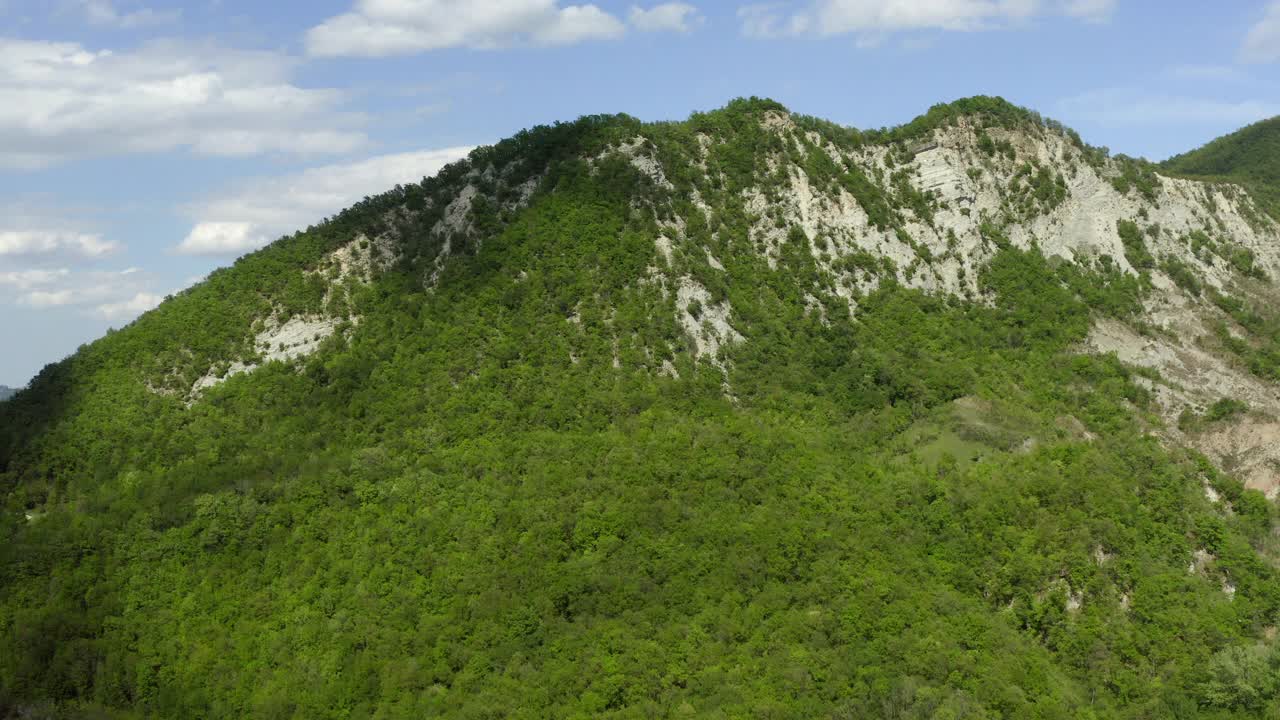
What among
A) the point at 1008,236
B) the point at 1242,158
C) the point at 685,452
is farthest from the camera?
the point at 1242,158

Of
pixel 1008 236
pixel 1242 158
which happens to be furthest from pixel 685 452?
pixel 1242 158

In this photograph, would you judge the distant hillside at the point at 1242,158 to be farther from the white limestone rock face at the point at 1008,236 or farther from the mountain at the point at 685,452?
the mountain at the point at 685,452

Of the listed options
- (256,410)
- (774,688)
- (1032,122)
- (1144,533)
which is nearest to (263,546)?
(256,410)

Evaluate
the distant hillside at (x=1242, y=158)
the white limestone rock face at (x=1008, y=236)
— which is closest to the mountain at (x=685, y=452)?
the white limestone rock face at (x=1008, y=236)

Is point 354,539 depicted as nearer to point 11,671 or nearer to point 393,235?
point 11,671

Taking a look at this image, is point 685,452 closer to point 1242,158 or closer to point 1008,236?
point 1008,236

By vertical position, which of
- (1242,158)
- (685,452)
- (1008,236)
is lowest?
(685,452)
